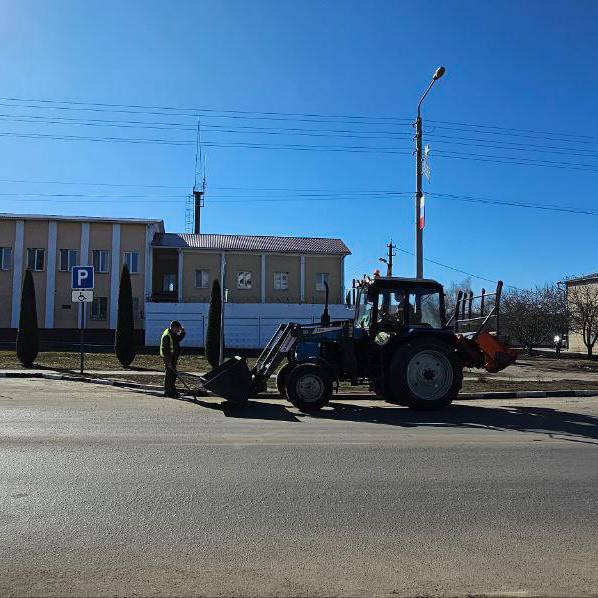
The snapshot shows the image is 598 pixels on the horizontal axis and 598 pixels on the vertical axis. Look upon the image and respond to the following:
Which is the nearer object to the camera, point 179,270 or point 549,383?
point 549,383

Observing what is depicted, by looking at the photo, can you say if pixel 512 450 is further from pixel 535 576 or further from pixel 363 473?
pixel 535 576

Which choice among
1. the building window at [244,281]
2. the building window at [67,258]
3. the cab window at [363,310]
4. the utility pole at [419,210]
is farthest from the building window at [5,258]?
the cab window at [363,310]

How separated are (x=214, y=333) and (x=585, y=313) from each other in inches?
798

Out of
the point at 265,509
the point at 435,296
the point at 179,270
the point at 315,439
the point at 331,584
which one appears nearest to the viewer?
the point at 331,584

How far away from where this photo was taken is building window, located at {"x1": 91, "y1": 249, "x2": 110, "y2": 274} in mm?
38250

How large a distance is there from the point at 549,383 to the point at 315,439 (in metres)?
11.6

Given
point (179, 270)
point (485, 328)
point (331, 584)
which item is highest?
point (179, 270)

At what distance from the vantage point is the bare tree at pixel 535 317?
3409cm

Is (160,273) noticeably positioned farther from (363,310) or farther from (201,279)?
(363,310)

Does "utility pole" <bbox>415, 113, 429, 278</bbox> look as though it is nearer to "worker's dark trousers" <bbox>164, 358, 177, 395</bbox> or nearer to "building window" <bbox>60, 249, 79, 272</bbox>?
"worker's dark trousers" <bbox>164, 358, 177, 395</bbox>

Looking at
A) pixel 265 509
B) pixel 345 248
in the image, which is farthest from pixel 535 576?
pixel 345 248

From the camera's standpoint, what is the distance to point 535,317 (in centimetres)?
3434

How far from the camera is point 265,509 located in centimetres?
511

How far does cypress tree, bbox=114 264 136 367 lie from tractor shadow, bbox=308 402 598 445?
35.5ft
